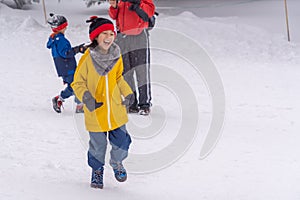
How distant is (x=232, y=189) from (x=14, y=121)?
3355 millimetres

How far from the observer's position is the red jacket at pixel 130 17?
7.10 metres

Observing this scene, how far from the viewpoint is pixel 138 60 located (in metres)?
7.38

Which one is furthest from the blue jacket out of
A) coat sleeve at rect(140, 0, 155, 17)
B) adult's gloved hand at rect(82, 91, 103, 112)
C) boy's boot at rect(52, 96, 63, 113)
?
adult's gloved hand at rect(82, 91, 103, 112)

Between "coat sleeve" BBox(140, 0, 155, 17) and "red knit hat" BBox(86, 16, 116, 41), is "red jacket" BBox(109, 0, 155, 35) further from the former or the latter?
"red knit hat" BBox(86, 16, 116, 41)

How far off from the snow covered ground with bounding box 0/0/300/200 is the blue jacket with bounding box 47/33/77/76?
24.8 inches

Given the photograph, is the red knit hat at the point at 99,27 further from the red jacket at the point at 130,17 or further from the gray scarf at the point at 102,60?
the red jacket at the point at 130,17

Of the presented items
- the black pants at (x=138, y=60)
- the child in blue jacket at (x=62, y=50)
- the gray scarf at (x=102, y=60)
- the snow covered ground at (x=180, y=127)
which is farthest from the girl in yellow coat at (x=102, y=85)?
the black pants at (x=138, y=60)

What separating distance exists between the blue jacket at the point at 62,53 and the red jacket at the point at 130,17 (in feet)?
2.45

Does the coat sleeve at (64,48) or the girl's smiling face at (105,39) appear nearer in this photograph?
the girl's smiling face at (105,39)

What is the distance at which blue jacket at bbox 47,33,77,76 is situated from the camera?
7.13 metres

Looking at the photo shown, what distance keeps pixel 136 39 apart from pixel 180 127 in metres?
1.35

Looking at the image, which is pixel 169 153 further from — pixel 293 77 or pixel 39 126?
pixel 293 77

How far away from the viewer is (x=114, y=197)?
15.2ft

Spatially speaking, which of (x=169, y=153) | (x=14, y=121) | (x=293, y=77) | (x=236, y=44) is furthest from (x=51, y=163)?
(x=236, y=44)
